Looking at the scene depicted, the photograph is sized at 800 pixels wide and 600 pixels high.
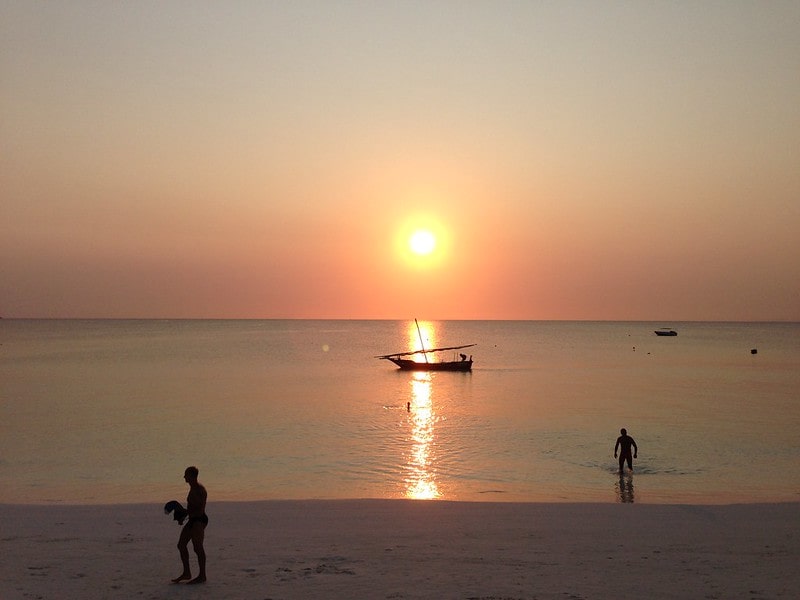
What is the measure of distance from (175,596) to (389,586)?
3584 mm

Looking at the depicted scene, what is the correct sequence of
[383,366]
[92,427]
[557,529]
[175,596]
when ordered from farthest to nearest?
[383,366] < [92,427] < [557,529] < [175,596]

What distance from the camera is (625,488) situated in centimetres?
2423

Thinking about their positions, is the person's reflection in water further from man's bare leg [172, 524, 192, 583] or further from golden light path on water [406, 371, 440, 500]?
man's bare leg [172, 524, 192, 583]

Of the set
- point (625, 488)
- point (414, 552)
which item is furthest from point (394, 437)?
point (414, 552)

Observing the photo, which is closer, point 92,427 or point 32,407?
point 92,427

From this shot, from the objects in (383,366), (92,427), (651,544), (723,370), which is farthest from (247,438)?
(723,370)

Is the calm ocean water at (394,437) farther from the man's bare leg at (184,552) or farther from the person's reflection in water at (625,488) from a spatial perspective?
the man's bare leg at (184,552)

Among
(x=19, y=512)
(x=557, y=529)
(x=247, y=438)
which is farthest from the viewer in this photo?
(x=247, y=438)

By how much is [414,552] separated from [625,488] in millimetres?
12735

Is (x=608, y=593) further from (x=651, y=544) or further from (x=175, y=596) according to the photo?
(x=175, y=596)

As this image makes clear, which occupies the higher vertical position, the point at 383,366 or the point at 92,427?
the point at 383,366

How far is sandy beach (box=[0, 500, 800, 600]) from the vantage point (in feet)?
38.7

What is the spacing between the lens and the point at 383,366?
4139 inches

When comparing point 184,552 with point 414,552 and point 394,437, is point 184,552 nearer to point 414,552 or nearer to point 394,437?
point 414,552
